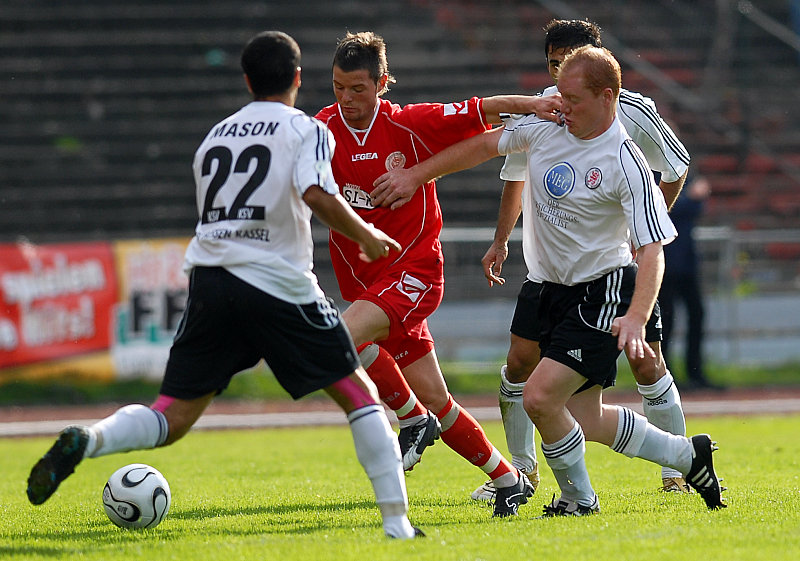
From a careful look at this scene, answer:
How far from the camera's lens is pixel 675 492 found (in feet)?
21.0

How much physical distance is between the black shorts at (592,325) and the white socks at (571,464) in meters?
0.30

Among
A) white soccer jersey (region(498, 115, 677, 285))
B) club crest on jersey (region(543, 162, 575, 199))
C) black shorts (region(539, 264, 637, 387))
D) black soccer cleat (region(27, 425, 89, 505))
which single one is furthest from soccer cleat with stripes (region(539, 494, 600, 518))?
black soccer cleat (region(27, 425, 89, 505))

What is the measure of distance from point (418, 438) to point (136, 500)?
63.9 inches

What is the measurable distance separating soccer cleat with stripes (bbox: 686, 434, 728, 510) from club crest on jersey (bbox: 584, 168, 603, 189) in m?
1.33

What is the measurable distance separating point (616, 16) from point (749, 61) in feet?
8.77

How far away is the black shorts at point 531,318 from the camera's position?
609cm

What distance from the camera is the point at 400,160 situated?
6.27 meters

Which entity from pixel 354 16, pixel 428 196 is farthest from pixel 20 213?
pixel 428 196

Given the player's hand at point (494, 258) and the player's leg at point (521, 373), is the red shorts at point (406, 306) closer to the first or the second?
the player's hand at point (494, 258)

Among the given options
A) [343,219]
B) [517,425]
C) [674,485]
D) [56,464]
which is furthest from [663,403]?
[56,464]

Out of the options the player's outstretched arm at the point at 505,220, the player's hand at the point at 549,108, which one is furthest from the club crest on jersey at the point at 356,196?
the player's hand at the point at 549,108

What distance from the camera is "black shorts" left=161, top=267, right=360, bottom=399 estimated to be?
4574 mm

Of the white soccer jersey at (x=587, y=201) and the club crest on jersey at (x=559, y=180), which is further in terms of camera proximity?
the club crest on jersey at (x=559, y=180)

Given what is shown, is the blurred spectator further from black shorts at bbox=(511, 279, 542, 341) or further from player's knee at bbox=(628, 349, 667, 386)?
black shorts at bbox=(511, 279, 542, 341)
